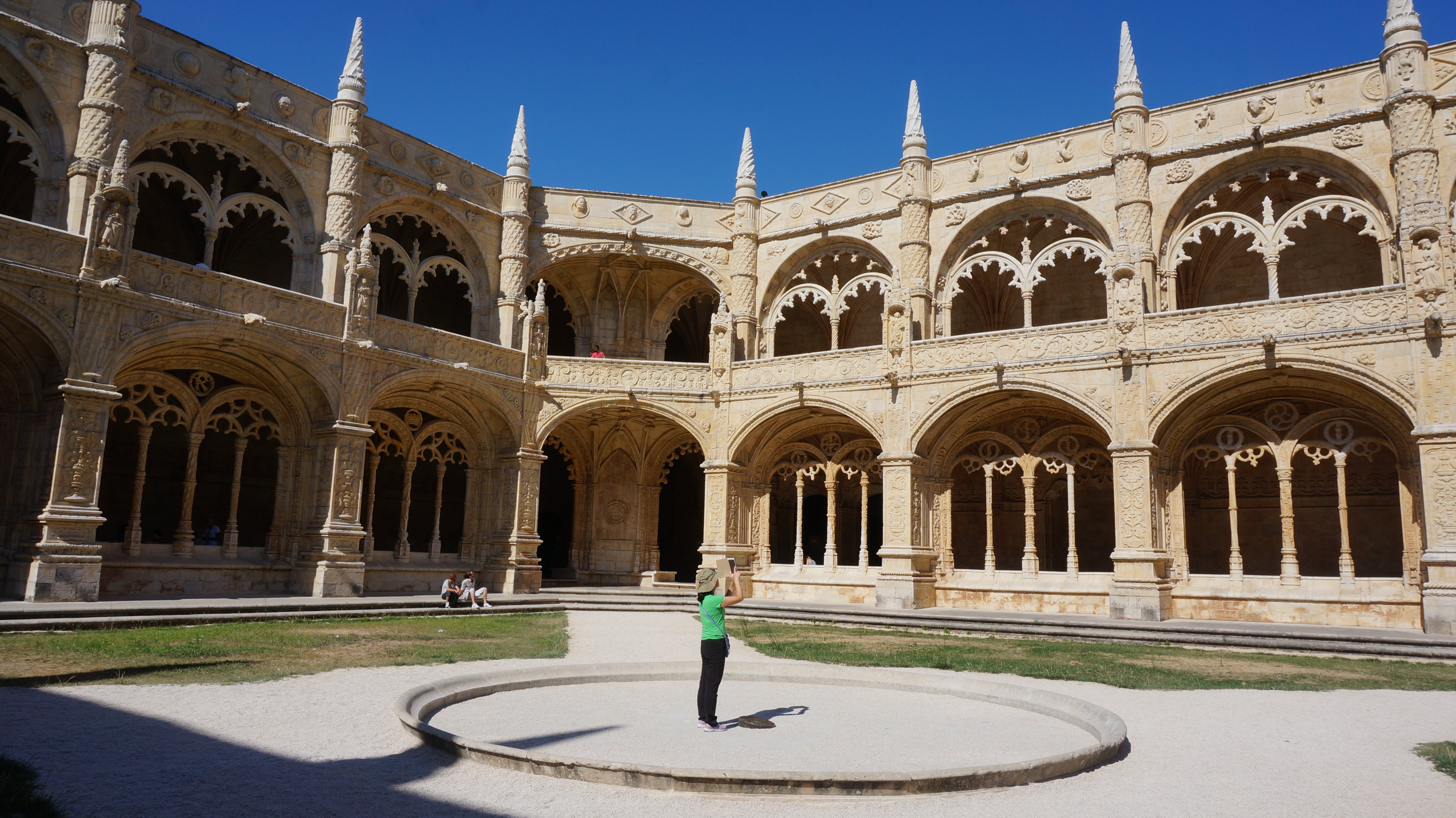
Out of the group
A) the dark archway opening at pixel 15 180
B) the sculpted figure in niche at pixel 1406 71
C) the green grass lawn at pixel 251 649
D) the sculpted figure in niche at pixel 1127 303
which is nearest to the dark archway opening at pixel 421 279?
the dark archway opening at pixel 15 180

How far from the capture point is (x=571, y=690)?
30.9ft

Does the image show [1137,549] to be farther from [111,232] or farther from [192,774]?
[111,232]

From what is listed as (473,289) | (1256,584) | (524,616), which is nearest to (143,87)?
(473,289)

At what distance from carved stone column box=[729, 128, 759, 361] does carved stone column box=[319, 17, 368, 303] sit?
30.7ft

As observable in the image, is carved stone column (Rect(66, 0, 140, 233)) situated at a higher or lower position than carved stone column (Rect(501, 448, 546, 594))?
higher

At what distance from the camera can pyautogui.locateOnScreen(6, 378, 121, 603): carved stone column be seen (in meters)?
15.4

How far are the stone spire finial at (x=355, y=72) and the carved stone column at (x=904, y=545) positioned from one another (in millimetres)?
14277

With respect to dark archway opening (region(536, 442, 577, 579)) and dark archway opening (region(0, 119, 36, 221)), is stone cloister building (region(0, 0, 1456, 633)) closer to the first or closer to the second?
dark archway opening (region(0, 119, 36, 221))

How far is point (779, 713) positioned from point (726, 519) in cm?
1546

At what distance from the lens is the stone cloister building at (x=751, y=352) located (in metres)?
16.8

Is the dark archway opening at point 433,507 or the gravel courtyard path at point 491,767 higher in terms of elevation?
the dark archway opening at point 433,507

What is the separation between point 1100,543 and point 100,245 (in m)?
22.9

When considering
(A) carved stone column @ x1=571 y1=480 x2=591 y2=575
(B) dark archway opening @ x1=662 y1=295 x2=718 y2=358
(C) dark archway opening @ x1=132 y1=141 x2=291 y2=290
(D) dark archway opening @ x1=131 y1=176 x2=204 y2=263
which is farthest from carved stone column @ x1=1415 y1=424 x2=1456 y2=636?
(D) dark archway opening @ x1=131 y1=176 x2=204 y2=263

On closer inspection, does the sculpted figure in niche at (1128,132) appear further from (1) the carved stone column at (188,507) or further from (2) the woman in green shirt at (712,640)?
(1) the carved stone column at (188,507)
